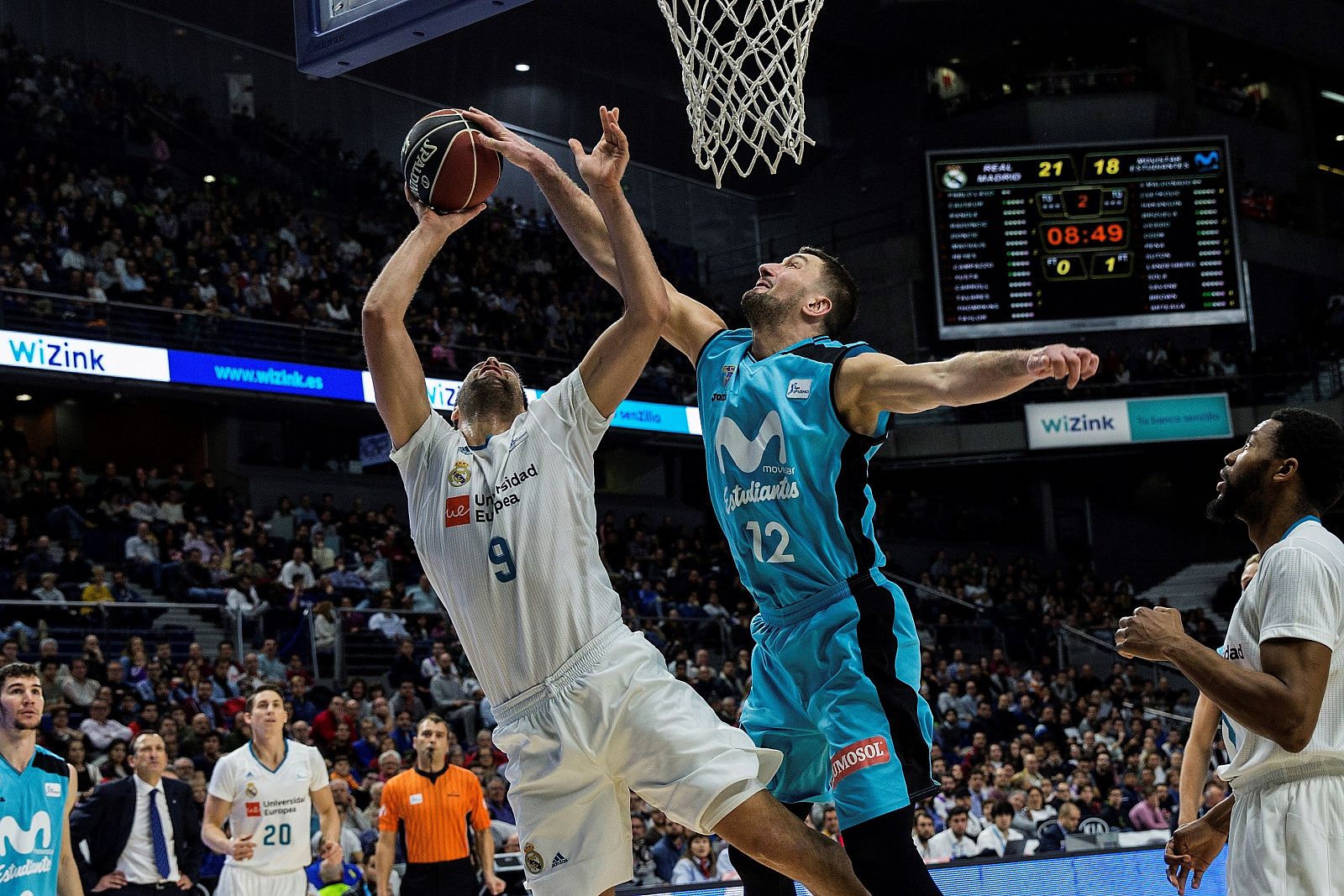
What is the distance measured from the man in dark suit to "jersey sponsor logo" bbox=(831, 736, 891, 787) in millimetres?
5896

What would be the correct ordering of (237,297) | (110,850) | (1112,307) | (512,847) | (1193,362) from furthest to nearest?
(1193,362) < (1112,307) < (237,297) < (512,847) < (110,850)

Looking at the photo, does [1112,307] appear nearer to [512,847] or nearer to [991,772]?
[991,772]

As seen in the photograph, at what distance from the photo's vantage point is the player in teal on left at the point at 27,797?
5.98 m

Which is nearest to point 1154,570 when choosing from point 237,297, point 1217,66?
point 1217,66

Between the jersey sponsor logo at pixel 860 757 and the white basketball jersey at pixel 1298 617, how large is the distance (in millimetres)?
819

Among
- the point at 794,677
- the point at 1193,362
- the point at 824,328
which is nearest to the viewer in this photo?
the point at 794,677

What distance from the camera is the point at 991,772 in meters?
14.5

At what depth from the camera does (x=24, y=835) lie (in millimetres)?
6023

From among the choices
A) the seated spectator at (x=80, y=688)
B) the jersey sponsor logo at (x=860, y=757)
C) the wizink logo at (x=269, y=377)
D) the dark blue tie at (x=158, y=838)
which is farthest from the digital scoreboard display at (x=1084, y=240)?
the jersey sponsor logo at (x=860, y=757)

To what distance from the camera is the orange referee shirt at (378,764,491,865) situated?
28.6ft

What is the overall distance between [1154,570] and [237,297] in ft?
60.3

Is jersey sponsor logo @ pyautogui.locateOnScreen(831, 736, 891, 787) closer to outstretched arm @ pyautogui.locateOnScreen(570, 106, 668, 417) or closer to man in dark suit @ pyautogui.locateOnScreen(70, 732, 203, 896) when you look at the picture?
outstretched arm @ pyautogui.locateOnScreen(570, 106, 668, 417)

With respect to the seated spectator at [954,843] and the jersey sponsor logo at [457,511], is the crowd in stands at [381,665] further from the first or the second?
the jersey sponsor logo at [457,511]

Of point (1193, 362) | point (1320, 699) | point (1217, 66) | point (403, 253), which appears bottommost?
point (1320, 699)
